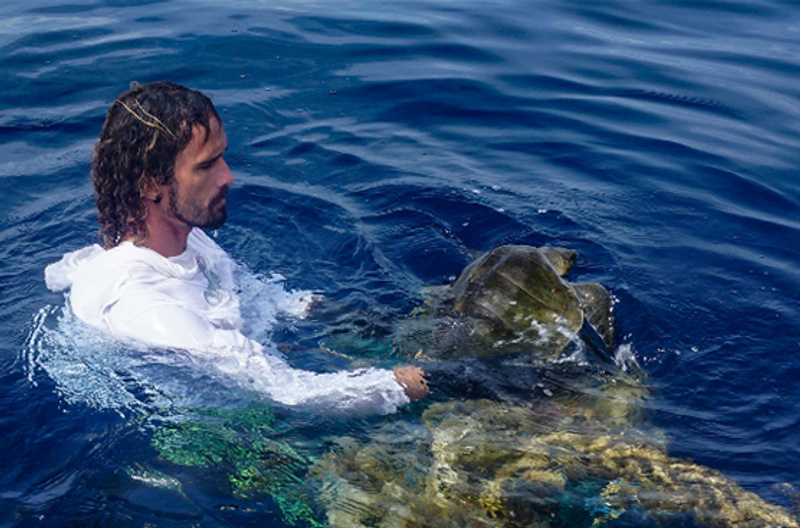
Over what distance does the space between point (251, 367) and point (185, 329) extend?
39cm

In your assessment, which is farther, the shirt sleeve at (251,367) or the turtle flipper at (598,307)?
the turtle flipper at (598,307)

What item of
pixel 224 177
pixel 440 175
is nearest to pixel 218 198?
pixel 224 177

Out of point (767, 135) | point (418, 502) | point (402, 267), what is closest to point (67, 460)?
point (418, 502)

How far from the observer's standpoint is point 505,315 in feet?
17.3

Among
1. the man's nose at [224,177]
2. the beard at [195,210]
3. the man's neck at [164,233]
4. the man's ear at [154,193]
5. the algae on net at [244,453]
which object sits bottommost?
the algae on net at [244,453]

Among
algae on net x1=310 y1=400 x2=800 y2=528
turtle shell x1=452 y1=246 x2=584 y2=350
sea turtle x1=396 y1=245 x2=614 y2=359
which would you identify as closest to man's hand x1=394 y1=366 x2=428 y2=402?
algae on net x1=310 y1=400 x2=800 y2=528

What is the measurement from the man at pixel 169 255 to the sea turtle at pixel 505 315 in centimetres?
68

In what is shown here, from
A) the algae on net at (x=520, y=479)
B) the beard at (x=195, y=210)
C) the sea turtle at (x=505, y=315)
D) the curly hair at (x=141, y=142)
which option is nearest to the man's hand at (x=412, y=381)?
the algae on net at (x=520, y=479)

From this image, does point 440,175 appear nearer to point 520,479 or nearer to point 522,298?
point 522,298

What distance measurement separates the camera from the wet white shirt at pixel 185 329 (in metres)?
4.30

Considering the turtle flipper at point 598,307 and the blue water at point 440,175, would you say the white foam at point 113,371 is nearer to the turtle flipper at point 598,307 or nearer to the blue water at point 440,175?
the blue water at point 440,175

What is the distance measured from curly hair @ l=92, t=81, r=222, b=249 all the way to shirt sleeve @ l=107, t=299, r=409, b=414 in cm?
54

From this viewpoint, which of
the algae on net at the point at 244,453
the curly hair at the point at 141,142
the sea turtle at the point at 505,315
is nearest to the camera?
the algae on net at the point at 244,453

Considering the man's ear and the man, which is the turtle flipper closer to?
the man
